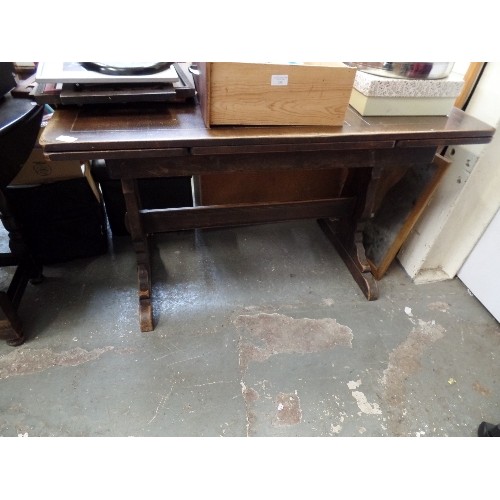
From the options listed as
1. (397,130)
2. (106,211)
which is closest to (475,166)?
(397,130)

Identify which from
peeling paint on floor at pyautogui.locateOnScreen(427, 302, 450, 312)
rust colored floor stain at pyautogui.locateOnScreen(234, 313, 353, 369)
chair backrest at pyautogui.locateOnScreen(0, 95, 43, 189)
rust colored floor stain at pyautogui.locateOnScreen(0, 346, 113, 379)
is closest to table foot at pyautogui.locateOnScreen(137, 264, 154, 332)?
rust colored floor stain at pyautogui.locateOnScreen(0, 346, 113, 379)

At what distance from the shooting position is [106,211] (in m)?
1.84

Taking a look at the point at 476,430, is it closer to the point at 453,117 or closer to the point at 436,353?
the point at 436,353

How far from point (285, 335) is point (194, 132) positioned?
0.89 meters

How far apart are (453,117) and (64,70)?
52.3 inches

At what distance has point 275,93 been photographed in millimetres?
1019

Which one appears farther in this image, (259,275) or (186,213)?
Result: (259,275)

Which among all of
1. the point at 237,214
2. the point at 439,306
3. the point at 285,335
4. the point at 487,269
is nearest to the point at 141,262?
the point at 237,214

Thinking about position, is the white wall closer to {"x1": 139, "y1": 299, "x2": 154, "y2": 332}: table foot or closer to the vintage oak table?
the vintage oak table

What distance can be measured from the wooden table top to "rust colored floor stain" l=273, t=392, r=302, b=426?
875 mm

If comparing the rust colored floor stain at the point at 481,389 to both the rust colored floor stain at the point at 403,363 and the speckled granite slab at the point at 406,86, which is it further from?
the speckled granite slab at the point at 406,86

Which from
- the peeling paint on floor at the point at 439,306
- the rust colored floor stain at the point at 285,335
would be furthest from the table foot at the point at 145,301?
the peeling paint on floor at the point at 439,306

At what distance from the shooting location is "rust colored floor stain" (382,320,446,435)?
126 centimetres
